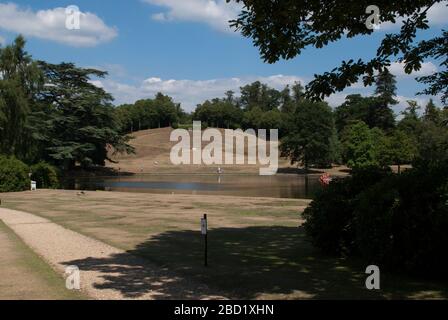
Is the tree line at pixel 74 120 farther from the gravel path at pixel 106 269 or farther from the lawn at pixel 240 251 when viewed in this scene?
the gravel path at pixel 106 269

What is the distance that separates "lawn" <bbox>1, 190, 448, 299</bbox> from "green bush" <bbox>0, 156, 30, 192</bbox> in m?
15.0

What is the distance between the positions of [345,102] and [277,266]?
412 ft

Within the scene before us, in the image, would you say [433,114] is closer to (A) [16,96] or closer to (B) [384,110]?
(B) [384,110]

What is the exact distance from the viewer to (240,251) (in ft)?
38.1

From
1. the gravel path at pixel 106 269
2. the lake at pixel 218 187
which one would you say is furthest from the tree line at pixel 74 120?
the gravel path at pixel 106 269

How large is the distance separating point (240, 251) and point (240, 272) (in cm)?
227

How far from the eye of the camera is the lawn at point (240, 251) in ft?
26.3

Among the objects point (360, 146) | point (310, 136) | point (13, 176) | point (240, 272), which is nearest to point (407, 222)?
point (240, 272)

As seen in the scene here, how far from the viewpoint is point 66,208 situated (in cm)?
2270

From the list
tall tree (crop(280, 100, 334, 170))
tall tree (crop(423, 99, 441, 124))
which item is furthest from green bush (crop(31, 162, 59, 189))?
tall tree (crop(280, 100, 334, 170))

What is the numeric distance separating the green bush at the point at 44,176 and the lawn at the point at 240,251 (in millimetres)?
21775

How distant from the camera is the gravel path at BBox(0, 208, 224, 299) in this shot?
310 inches

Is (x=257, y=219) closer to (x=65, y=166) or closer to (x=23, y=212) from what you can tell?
(x=23, y=212)

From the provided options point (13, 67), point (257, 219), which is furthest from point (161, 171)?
point (257, 219)
